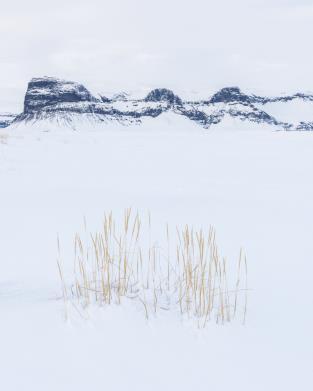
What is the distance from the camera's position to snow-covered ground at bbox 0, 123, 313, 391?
180 cm

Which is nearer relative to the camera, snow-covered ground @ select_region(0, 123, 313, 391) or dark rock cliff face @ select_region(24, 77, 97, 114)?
snow-covered ground @ select_region(0, 123, 313, 391)

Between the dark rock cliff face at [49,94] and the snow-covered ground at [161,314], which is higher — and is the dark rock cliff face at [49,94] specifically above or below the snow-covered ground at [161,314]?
above

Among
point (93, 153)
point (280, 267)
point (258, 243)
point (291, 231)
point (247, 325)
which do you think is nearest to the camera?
point (247, 325)

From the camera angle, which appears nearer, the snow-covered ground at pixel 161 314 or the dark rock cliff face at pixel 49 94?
the snow-covered ground at pixel 161 314

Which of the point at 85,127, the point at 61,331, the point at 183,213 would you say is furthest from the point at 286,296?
the point at 85,127

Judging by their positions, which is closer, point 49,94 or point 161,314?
point 161,314

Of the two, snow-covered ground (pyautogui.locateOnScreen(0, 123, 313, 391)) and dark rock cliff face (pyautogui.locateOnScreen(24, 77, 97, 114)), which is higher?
dark rock cliff face (pyautogui.locateOnScreen(24, 77, 97, 114))

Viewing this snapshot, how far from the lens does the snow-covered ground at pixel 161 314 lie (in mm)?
1804

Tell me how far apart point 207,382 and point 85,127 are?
149306 millimetres

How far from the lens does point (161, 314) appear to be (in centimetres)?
230

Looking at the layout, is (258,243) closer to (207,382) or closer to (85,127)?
(207,382)

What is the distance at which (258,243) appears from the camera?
12.1 feet

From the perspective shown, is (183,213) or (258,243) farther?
(183,213)

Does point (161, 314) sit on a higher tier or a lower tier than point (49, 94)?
lower
